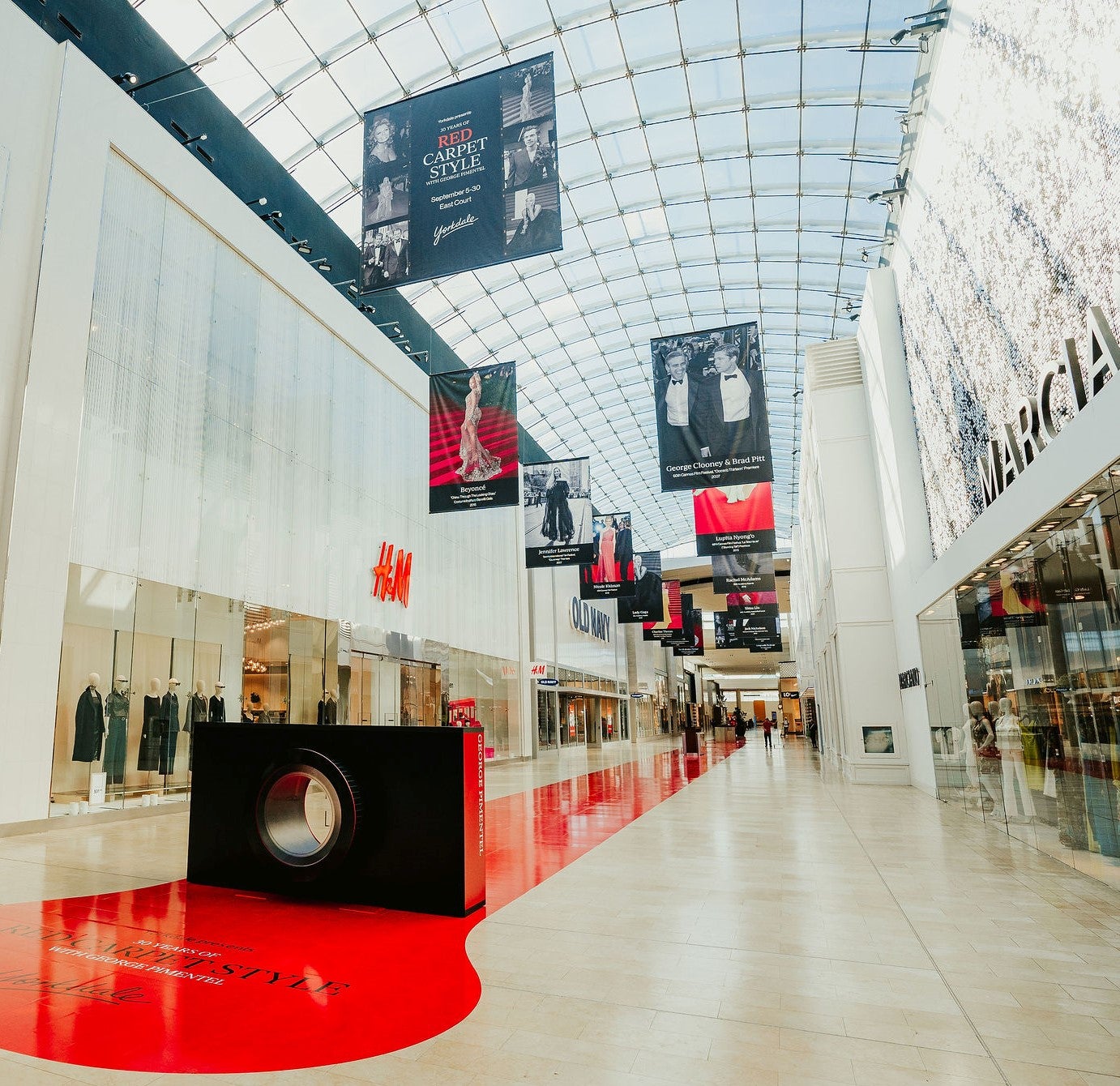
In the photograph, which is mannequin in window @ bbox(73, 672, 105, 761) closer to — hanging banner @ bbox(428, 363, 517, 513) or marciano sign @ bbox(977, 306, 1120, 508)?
hanging banner @ bbox(428, 363, 517, 513)

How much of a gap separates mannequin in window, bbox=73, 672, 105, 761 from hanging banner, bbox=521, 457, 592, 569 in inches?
427

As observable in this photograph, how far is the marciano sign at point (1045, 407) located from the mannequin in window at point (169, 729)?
12500 mm

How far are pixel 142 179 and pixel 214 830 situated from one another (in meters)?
11.3

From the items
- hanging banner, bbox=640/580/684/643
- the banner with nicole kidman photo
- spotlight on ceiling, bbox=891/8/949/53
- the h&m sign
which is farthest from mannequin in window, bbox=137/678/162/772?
hanging banner, bbox=640/580/684/643

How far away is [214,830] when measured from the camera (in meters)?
6.16

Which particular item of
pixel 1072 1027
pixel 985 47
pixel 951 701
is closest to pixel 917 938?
pixel 1072 1027

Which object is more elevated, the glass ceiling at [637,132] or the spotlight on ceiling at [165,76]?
the glass ceiling at [637,132]

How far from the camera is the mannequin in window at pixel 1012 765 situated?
25.6ft

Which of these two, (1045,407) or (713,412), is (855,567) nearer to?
(713,412)

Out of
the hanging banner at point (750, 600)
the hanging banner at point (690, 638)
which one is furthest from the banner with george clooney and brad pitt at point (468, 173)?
the hanging banner at point (690, 638)

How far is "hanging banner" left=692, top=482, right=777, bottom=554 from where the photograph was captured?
837 inches

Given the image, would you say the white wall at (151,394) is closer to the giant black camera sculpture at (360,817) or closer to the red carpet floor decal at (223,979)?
the giant black camera sculpture at (360,817)

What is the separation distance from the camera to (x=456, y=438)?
1393 centimetres

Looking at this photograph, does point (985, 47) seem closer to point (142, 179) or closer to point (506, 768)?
point (142, 179)
